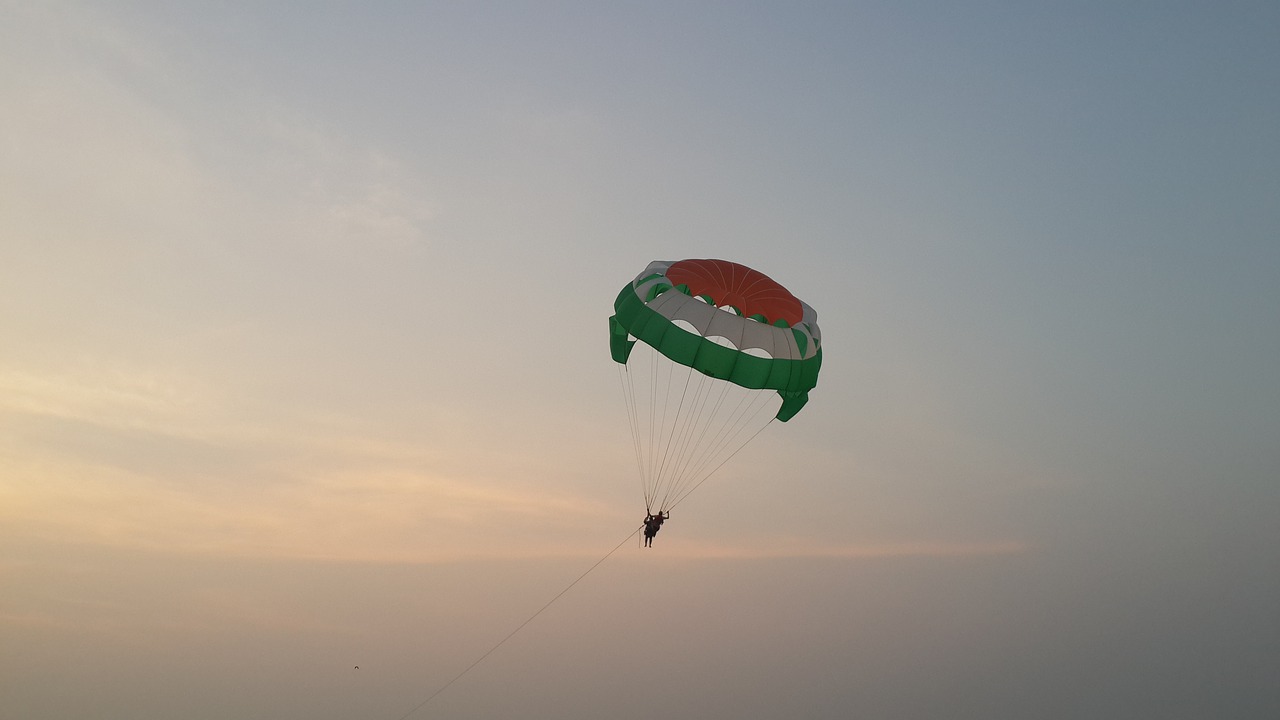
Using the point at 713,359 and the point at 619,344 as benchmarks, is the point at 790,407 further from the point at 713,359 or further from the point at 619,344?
the point at 619,344

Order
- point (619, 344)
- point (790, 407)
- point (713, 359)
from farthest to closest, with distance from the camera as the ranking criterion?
point (619, 344) → point (790, 407) → point (713, 359)

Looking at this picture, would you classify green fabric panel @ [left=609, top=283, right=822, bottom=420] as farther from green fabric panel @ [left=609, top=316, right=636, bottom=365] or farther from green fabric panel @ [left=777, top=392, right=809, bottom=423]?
green fabric panel @ [left=609, top=316, right=636, bottom=365]

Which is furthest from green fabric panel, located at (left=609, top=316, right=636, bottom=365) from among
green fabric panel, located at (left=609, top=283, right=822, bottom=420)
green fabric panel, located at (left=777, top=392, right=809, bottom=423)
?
green fabric panel, located at (left=777, top=392, right=809, bottom=423)

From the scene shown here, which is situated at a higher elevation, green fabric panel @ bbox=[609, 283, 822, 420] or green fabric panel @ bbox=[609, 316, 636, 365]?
green fabric panel @ bbox=[609, 316, 636, 365]

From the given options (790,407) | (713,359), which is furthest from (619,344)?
(790,407)

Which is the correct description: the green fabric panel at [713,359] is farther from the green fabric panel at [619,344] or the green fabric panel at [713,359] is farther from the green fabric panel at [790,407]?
the green fabric panel at [619,344]

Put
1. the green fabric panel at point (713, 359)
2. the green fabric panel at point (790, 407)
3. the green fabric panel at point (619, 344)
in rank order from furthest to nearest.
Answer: the green fabric panel at point (619, 344) → the green fabric panel at point (790, 407) → the green fabric panel at point (713, 359)

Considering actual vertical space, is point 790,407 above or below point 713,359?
below

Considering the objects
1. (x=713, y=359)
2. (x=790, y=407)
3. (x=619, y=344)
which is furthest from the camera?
(x=619, y=344)

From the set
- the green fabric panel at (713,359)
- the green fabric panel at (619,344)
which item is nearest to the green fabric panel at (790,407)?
the green fabric panel at (713,359)
